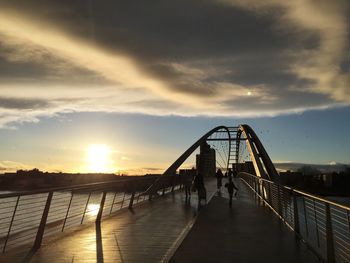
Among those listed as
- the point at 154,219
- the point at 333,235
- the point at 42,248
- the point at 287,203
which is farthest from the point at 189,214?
the point at 333,235

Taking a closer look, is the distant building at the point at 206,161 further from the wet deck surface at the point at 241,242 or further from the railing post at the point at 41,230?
the railing post at the point at 41,230

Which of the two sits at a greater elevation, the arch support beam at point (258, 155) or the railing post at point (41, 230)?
the arch support beam at point (258, 155)

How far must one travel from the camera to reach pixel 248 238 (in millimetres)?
10742

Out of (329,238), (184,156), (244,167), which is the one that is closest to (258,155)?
(184,156)

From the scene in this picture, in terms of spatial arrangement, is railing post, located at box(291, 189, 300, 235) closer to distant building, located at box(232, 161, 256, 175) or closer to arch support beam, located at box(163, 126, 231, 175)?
arch support beam, located at box(163, 126, 231, 175)

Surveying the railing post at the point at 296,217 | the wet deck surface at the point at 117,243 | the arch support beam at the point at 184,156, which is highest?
the arch support beam at the point at 184,156

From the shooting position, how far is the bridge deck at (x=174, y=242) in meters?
8.34

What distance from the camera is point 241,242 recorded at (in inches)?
400

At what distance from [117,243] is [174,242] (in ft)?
3.92

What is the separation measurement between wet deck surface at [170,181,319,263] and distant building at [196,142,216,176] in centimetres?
6220

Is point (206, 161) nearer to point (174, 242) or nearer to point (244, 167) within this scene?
point (244, 167)

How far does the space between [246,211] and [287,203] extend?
4095 millimetres

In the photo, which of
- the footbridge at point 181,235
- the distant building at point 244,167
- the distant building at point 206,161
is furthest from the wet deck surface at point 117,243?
the distant building at point 244,167

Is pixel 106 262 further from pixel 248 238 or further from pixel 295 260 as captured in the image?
pixel 248 238
